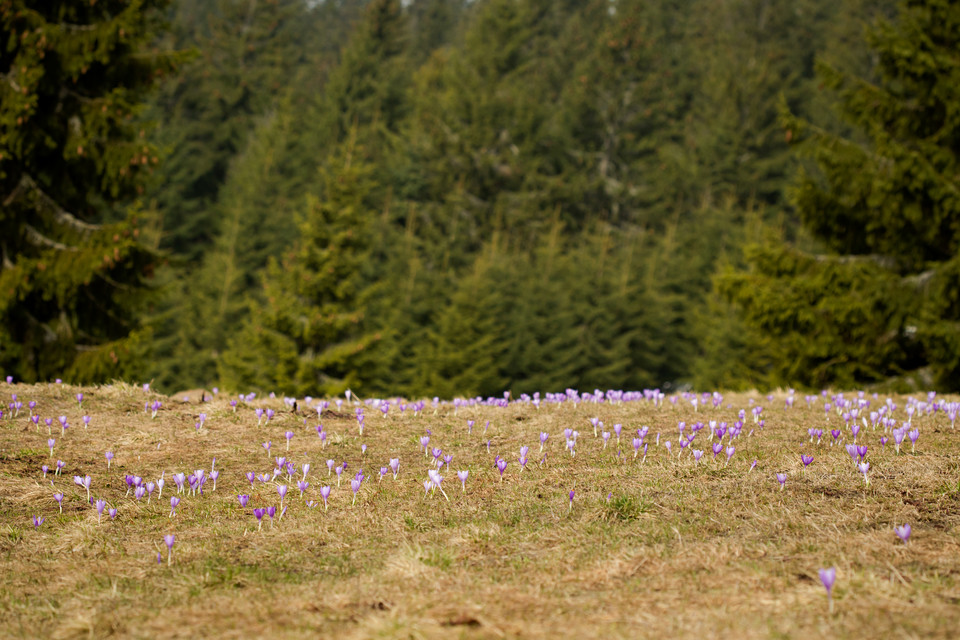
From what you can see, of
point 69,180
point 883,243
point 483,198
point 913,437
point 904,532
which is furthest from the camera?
point 483,198

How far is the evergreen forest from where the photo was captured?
14141mm

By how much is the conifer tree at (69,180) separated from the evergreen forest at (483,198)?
57mm

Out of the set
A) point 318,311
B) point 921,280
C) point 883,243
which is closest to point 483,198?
point 318,311

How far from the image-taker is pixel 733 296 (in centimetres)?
1608

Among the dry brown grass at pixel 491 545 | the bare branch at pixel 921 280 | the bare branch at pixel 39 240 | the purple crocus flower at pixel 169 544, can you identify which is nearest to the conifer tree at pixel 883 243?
the bare branch at pixel 921 280

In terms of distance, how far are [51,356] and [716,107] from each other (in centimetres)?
7208

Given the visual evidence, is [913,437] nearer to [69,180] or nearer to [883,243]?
[883,243]

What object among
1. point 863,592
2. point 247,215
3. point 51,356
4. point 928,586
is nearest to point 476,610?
point 863,592

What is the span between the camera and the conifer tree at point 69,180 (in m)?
13.3

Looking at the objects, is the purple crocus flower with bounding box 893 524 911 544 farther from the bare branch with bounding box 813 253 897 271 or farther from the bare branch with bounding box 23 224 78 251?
the bare branch with bounding box 23 224 78 251

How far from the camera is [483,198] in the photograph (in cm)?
6944

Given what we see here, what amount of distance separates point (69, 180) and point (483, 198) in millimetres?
56155

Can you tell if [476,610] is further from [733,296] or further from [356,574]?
[733,296]

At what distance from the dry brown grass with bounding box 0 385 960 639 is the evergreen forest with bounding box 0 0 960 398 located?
Result: 9077 millimetres
